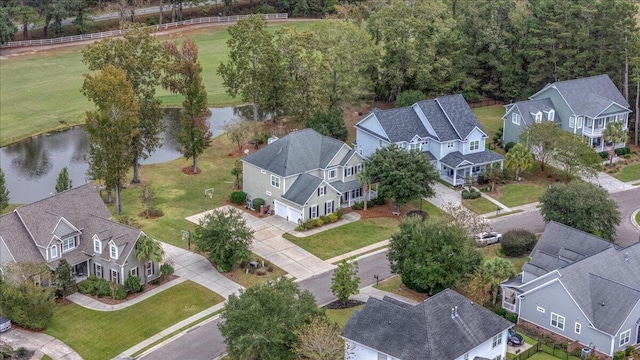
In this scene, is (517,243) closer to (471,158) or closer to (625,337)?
(625,337)

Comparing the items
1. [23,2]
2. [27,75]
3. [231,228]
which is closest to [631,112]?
[231,228]

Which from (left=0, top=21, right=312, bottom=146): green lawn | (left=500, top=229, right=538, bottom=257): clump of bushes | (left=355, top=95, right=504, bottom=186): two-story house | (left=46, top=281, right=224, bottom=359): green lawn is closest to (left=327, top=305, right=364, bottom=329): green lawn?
(left=46, top=281, right=224, bottom=359): green lawn

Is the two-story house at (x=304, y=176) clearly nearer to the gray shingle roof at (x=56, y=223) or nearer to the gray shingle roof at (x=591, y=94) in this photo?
the gray shingle roof at (x=56, y=223)

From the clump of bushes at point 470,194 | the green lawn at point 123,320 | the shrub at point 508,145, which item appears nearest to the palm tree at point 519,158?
the clump of bushes at point 470,194

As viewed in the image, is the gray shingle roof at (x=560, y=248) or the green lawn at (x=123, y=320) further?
the gray shingle roof at (x=560, y=248)

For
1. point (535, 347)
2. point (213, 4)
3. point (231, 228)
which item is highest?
point (213, 4)

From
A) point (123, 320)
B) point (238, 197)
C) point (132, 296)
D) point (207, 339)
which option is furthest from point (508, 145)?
point (123, 320)

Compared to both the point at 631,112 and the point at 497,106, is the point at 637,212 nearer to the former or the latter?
the point at 631,112
